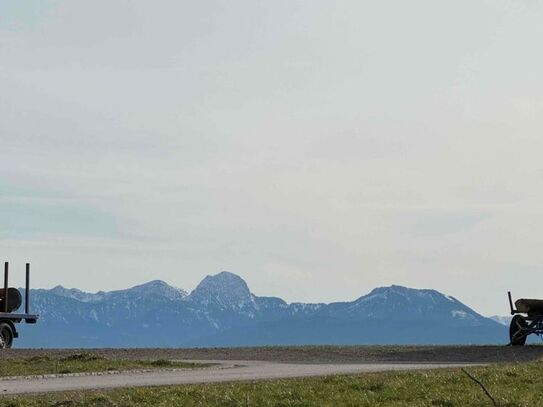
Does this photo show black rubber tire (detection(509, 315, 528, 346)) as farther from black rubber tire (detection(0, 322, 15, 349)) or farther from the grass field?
the grass field

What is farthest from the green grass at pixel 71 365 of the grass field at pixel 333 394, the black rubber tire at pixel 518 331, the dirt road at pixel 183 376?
the black rubber tire at pixel 518 331

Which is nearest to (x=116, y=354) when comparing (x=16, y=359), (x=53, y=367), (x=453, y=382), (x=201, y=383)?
(x=16, y=359)

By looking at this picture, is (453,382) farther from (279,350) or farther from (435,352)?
(279,350)

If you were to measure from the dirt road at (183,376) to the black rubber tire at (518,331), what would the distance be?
863 inches

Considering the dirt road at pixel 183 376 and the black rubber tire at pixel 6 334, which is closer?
the dirt road at pixel 183 376

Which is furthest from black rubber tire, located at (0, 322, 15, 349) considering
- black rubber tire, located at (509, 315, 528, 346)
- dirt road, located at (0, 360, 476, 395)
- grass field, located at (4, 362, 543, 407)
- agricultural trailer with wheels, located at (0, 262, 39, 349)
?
grass field, located at (4, 362, 543, 407)

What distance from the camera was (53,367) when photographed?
39750 millimetres

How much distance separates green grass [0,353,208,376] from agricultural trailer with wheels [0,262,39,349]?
15247mm

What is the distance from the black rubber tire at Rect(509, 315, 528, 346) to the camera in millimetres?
62656

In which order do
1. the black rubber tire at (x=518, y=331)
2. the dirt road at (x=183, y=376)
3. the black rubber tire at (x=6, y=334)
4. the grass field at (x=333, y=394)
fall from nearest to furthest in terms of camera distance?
the grass field at (x=333, y=394) < the dirt road at (x=183, y=376) < the black rubber tire at (x=6, y=334) < the black rubber tire at (x=518, y=331)

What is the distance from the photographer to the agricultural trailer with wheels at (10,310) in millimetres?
60906

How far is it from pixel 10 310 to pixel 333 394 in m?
41.3

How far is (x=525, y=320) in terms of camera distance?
6294cm

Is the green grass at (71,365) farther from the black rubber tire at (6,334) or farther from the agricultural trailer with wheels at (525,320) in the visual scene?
the agricultural trailer with wheels at (525,320)
